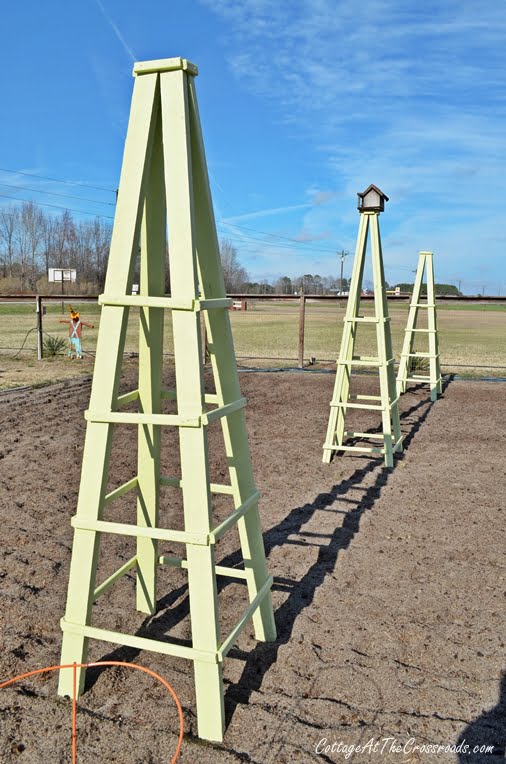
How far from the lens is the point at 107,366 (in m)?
2.58

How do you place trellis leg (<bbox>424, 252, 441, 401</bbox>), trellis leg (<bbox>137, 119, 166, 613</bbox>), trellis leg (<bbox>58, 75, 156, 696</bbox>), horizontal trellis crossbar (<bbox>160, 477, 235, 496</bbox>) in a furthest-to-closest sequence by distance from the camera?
trellis leg (<bbox>424, 252, 441, 401</bbox>), horizontal trellis crossbar (<bbox>160, 477, 235, 496</bbox>), trellis leg (<bbox>137, 119, 166, 613</bbox>), trellis leg (<bbox>58, 75, 156, 696</bbox>)

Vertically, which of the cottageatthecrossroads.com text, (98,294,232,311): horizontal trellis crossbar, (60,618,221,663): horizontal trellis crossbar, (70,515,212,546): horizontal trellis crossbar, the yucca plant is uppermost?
(98,294,232,311): horizontal trellis crossbar

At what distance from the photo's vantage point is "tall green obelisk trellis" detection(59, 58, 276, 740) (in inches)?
95.7

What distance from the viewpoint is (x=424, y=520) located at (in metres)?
4.72

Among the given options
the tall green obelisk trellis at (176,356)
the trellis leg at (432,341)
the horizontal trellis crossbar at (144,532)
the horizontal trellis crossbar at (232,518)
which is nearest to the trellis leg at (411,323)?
the trellis leg at (432,341)

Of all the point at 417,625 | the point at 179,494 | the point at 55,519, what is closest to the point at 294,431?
the point at 179,494

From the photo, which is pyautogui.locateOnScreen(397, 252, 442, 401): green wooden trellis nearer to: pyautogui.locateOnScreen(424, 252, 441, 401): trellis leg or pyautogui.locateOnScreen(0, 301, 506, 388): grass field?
pyautogui.locateOnScreen(424, 252, 441, 401): trellis leg

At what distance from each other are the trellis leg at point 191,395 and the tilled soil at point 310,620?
0.21m

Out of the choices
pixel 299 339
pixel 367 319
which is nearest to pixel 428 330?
pixel 299 339

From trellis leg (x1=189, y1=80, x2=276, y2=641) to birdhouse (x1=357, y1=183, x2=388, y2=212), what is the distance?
3514 millimetres

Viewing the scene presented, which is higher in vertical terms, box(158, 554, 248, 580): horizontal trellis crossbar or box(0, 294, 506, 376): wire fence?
box(0, 294, 506, 376): wire fence

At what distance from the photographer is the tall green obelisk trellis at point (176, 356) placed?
7.98ft

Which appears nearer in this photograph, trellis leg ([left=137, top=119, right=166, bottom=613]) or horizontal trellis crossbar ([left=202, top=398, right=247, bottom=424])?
horizontal trellis crossbar ([left=202, top=398, right=247, bottom=424])

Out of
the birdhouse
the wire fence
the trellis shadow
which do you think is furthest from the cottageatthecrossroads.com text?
the wire fence
